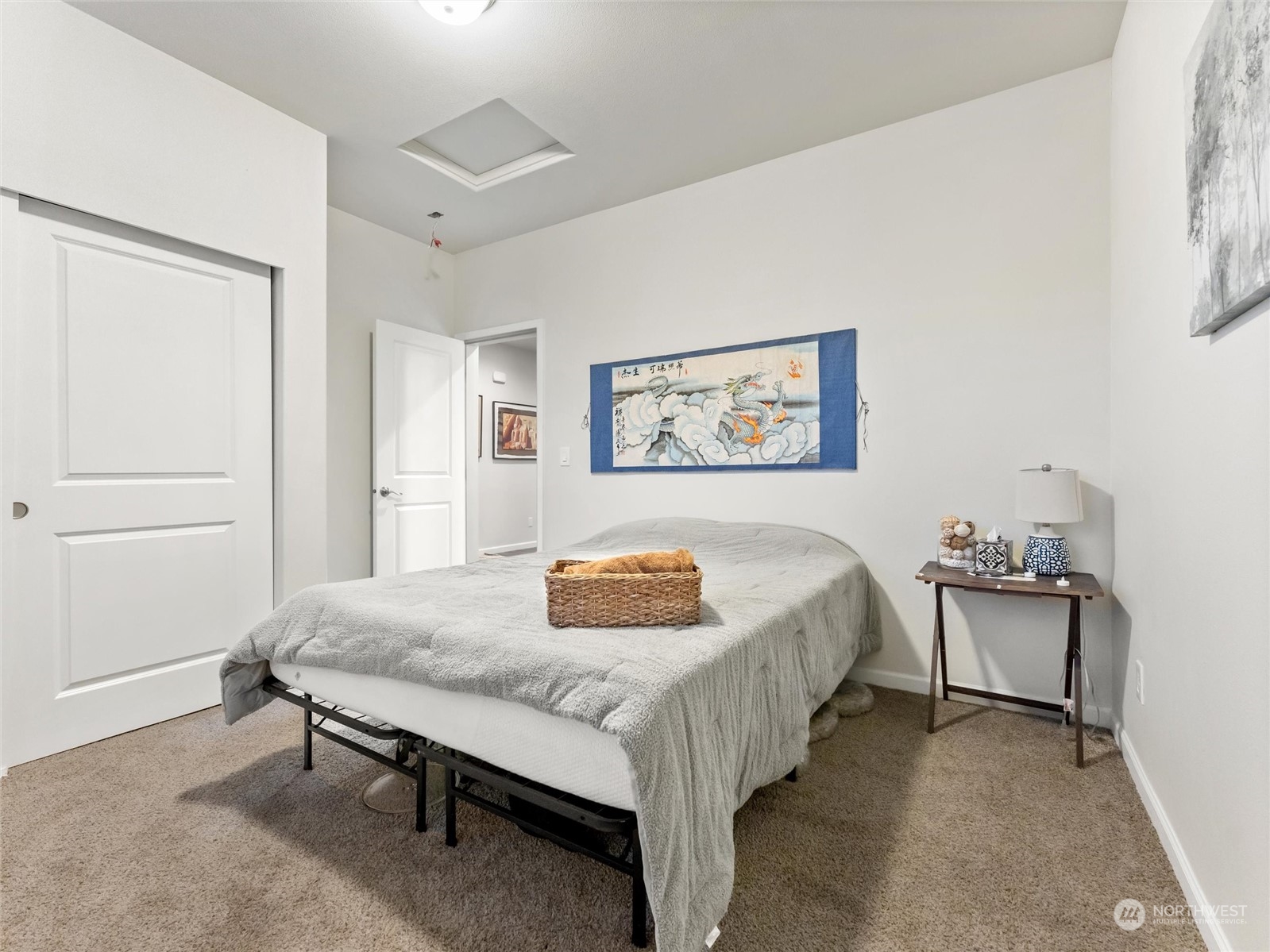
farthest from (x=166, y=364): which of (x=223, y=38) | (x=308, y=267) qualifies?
(x=223, y=38)

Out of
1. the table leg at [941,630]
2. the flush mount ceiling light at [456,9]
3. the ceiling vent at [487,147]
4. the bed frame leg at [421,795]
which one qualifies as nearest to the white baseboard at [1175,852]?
the table leg at [941,630]

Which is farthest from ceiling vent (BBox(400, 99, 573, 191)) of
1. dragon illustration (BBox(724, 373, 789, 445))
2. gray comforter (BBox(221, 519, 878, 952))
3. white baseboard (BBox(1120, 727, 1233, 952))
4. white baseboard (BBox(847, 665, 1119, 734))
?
white baseboard (BBox(1120, 727, 1233, 952))

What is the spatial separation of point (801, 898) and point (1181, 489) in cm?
136

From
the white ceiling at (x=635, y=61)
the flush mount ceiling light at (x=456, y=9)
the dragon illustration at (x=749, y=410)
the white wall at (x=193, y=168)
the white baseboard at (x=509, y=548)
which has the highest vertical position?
the white ceiling at (x=635, y=61)

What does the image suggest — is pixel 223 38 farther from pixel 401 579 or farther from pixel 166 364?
pixel 401 579

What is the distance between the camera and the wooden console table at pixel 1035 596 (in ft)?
6.54

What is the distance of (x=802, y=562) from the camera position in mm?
2529

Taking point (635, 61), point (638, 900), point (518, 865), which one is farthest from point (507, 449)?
point (638, 900)

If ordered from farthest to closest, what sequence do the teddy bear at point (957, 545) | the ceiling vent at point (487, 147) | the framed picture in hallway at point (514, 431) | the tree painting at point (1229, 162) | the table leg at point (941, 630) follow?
the framed picture in hallway at point (514, 431) → the ceiling vent at point (487, 147) → the teddy bear at point (957, 545) → the table leg at point (941, 630) → the tree painting at point (1229, 162)

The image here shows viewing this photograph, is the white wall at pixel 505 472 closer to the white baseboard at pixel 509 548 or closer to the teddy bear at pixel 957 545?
the white baseboard at pixel 509 548

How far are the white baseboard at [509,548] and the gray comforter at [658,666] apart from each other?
4141mm

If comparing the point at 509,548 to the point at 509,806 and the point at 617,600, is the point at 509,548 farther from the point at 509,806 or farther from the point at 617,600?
the point at 617,600

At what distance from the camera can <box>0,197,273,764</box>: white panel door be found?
6.67 ft

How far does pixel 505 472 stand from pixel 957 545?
4959 millimetres
